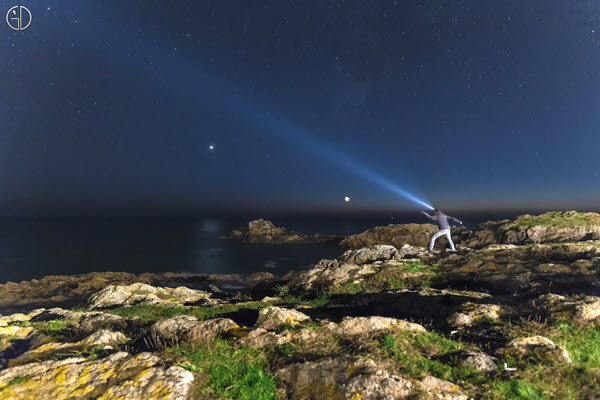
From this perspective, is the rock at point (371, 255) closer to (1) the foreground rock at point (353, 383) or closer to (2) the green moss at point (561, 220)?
(1) the foreground rock at point (353, 383)

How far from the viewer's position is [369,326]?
7.33 m

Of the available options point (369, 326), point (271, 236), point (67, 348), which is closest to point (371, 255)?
point (369, 326)

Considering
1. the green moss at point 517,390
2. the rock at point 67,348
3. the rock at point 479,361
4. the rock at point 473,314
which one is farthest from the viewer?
the rock at point 473,314

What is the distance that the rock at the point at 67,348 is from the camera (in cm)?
650

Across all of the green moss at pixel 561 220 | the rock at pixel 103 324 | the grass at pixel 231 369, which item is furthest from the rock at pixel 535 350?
the green moss at pixel 561 220

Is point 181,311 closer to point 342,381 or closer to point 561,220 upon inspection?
point 342,381

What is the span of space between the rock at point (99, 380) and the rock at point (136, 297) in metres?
11.7

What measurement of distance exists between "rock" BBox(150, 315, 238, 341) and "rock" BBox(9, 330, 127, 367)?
95 centimetres

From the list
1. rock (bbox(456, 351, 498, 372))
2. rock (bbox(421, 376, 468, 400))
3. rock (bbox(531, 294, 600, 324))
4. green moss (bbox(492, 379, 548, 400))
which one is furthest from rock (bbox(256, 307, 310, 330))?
rock (bbox(531, 294, 600, 324))

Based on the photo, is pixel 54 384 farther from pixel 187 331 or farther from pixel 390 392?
→ pixel 390 392

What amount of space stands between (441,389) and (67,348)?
326 inches

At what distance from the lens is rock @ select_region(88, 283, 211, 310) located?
17.6 m

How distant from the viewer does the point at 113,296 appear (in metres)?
19.1

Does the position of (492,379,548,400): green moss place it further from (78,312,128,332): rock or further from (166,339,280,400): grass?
(78,312,128,332): rock
